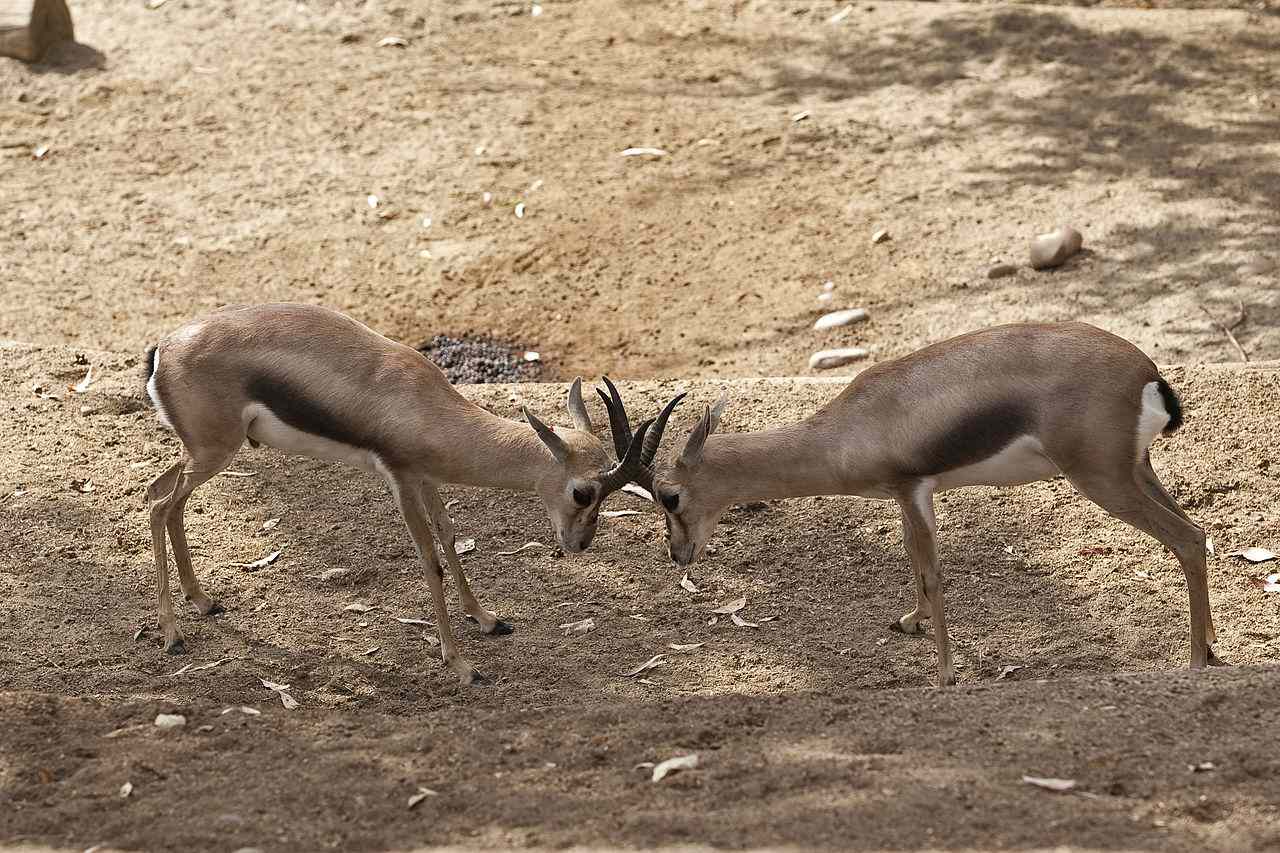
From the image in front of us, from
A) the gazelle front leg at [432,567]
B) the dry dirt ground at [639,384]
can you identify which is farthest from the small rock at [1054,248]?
the gazelle front leg at [432,567]

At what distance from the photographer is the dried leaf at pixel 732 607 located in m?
7.68

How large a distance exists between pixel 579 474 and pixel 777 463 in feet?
3.08

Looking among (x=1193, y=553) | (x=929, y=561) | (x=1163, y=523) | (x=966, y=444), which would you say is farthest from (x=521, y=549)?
(x=1193, y=553)

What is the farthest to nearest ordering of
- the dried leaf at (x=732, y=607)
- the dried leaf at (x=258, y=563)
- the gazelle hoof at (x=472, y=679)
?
1. the dried leaf at (x=258, y=563)
2. the dried leaf at (x=732, y=607)
3. the gazelle hoof at (x=472, y=679)

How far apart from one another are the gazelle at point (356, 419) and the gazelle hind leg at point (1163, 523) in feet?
7.27

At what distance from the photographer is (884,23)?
1534 cm

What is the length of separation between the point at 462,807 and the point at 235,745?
3.72 ft

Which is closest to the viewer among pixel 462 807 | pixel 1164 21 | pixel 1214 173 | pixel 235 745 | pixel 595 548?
pixel 462 807

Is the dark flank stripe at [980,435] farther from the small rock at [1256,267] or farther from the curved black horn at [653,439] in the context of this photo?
the small rock at [1256,267]

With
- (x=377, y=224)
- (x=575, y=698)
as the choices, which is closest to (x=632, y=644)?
(x=575, y=698)

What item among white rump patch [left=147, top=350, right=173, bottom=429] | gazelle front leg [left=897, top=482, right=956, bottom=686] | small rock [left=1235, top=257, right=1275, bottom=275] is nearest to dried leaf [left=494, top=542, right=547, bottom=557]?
white rump patch [left=147, top=350, right=173, bottom=429]

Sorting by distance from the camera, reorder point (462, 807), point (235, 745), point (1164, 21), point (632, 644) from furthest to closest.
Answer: point (1164, 21), point (632, 644), point (235, 745), point (462, 807)

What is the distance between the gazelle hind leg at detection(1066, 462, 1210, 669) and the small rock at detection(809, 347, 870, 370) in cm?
382

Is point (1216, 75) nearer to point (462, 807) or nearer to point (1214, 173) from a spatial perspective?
point (1214, 173)
